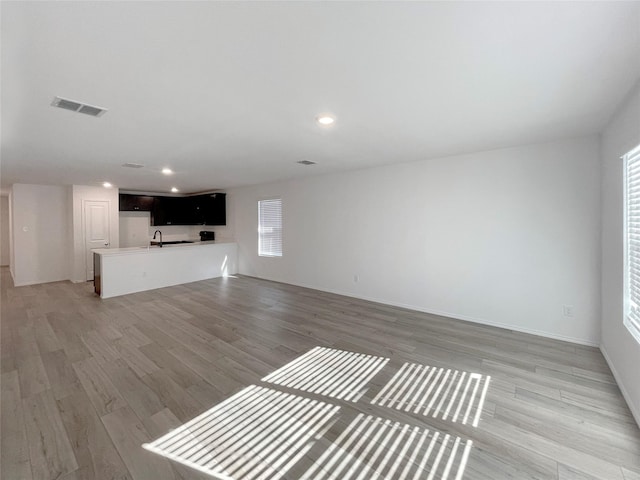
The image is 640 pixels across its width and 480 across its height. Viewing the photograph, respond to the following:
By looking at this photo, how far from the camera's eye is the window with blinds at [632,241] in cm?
219

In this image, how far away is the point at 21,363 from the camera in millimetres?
2807

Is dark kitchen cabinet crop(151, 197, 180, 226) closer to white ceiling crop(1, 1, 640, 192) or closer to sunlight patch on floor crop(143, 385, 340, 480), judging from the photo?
white ceiling crop(1, 1, 640, 192)

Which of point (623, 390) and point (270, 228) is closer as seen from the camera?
point (623, 390)

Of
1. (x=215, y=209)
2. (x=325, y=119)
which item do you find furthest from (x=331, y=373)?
(x=215, y=209)

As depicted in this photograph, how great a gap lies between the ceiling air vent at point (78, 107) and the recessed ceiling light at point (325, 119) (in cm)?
186

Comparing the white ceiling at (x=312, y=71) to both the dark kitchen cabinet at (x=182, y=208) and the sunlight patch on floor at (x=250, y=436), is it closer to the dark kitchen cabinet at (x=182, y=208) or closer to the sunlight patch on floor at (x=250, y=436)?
the sunlight patch on floor at (x=250, y=436)

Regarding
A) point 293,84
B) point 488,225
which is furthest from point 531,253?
point 293,84

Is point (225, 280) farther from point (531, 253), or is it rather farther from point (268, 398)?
point (531, 253)

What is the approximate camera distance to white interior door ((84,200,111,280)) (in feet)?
22.4

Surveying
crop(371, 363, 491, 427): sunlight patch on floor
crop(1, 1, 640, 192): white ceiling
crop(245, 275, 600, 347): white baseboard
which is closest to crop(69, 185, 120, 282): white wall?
crop(1, 1, 640, 192): white ceiling

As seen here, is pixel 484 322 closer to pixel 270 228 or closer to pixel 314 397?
pixel 314 397

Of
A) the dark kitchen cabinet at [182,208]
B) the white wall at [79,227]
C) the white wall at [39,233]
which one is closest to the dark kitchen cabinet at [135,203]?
the dark kitchen cabinet at [182,208]

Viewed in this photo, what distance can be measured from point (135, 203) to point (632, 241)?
9740 millimetres

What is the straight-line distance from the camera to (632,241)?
231 cm
